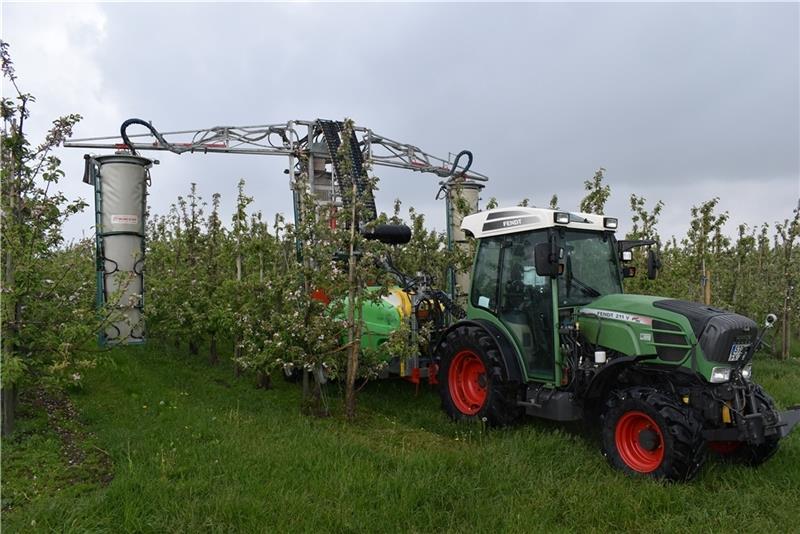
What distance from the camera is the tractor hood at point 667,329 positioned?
4.80 meters

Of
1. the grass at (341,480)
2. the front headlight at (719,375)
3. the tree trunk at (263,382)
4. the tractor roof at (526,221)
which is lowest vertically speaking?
the grass at (341,480)

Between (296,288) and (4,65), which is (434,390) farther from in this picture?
(4,65)

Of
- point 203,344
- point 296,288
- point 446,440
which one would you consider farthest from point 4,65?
point 203,344

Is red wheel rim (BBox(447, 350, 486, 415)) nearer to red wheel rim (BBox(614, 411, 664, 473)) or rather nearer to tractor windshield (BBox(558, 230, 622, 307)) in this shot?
tractor windshield (BBox(558, 230, 622, 307))

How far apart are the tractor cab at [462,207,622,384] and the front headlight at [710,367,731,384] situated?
4.37 ft

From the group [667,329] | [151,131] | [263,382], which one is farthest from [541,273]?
[151,131]

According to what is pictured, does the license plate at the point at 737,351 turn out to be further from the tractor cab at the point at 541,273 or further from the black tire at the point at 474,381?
the black tire at the point at 474,381

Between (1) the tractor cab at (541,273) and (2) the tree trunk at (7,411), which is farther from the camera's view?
(1) the tractor cab at (541,273)

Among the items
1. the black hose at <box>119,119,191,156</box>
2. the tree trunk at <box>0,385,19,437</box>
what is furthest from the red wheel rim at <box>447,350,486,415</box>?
the black hose at <box>119,119,191,156</box>

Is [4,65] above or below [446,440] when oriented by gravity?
above

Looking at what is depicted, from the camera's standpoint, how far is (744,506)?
429cm

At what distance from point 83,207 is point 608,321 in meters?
5.00

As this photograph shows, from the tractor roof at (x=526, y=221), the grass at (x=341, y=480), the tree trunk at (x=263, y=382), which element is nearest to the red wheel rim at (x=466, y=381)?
the grass at (x=341, y=480)

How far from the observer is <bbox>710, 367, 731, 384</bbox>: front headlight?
15.6 feet
